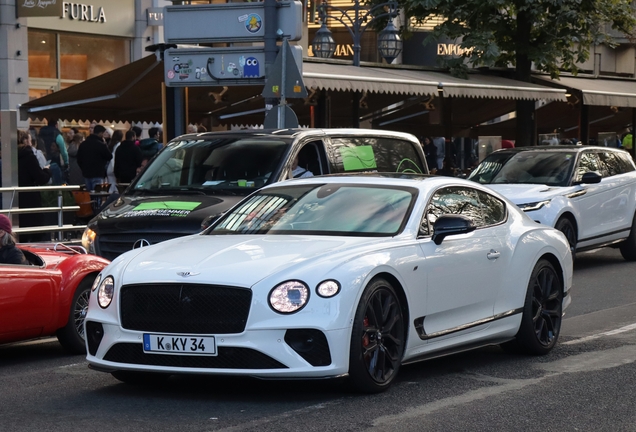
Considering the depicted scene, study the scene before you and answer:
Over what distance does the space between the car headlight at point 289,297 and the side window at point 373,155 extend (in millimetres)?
6039

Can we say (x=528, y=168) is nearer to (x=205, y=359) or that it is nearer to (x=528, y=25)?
(x=205, y=359)

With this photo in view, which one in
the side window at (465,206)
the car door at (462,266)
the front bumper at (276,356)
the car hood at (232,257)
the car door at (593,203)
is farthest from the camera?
the car door at (593,203)

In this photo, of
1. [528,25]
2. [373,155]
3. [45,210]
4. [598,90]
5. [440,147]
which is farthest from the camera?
[440,147]

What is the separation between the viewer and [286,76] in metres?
15.5

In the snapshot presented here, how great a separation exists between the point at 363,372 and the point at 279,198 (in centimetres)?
188

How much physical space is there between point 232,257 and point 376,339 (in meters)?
0.98

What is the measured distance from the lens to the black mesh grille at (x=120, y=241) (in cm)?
1127

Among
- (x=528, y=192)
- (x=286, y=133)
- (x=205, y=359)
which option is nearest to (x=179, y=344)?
(x=205, y=359)

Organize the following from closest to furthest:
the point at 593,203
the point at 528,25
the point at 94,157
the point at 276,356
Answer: the point at 276,356 < the point at 593,203 < the point at 94,157 < the point at 528,25

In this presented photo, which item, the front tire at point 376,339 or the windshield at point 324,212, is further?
the windshield at point 324,212

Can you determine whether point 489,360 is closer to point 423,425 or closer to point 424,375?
point 424,375

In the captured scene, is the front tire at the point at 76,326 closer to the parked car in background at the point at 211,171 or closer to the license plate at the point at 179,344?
the parked car in background at the point at 211,171

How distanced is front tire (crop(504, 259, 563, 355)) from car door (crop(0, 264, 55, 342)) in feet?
11.1

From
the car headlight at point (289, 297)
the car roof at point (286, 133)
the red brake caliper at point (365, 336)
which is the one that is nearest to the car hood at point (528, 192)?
the car roof at point (286, 133)
